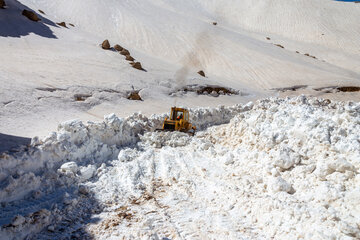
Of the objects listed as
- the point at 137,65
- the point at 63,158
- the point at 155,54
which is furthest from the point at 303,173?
the point at 155,54

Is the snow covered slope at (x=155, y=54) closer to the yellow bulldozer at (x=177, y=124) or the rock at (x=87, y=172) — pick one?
the rock at (x=87, y=172)

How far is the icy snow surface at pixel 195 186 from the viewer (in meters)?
4.17

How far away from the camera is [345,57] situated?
35562 mm

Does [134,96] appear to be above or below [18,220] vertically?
above

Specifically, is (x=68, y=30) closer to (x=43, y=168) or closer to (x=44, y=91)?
(x=44, y=91)

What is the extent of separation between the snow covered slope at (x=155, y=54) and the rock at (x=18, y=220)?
460 cm

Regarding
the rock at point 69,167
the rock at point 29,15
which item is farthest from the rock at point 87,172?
the rock at point 29,15

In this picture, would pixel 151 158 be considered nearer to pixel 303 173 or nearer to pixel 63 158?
pixel 63 158

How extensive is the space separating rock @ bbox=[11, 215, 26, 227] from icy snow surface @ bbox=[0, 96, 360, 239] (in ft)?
0.04

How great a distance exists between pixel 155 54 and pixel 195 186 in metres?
21.1

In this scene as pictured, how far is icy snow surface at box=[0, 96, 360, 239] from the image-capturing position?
4.17 meters

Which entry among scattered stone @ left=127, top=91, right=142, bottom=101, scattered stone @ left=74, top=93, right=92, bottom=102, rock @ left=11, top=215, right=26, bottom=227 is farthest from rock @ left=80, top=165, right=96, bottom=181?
scattered stone @ left=127, top=91, right=142, bottom=101

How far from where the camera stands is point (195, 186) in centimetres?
568

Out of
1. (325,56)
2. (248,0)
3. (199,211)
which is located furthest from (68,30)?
(248,0)
